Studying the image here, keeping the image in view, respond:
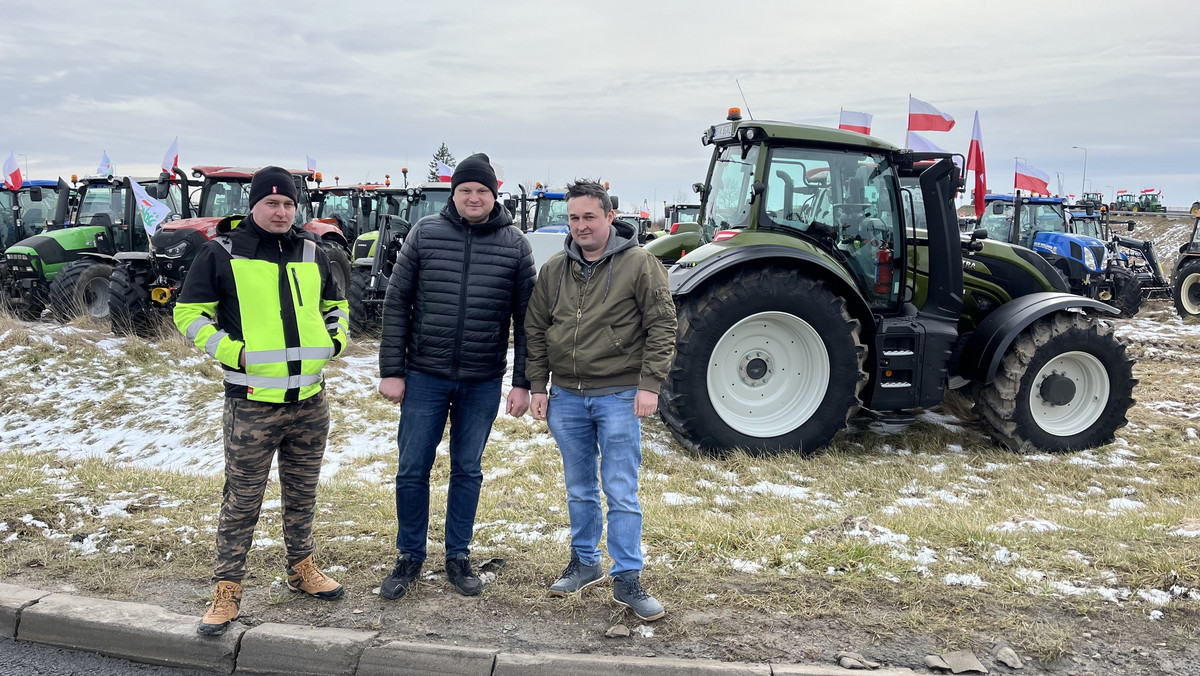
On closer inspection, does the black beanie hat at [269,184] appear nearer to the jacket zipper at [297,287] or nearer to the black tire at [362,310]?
the jacket zipper at [297,287]

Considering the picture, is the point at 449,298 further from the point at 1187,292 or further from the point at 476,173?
the point at 1187,292

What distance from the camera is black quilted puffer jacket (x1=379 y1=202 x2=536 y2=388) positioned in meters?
3.64

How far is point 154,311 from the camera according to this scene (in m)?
10.7

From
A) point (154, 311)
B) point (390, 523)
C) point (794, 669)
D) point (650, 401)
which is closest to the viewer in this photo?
point (794, 669)

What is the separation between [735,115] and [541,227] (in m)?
9.40

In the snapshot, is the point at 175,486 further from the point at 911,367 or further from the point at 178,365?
the point at 911,367

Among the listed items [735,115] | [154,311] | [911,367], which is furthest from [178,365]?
[911,367]

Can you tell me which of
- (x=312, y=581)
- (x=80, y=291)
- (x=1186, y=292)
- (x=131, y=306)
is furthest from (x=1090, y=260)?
(x=80, y=291)

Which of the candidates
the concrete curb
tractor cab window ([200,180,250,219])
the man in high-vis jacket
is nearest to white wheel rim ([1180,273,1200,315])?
the concrete curb

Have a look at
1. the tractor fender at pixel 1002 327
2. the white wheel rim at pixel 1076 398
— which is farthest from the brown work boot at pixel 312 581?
the white wheel rim at pixel 1076 398

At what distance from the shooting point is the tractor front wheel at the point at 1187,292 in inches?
613

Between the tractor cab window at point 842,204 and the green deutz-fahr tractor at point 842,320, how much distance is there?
0.03 ft

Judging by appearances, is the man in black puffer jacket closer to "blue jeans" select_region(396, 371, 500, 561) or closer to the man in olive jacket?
"blue jeans" select_region(396, 371, 500, 561)

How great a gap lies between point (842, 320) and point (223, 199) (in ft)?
31.1
